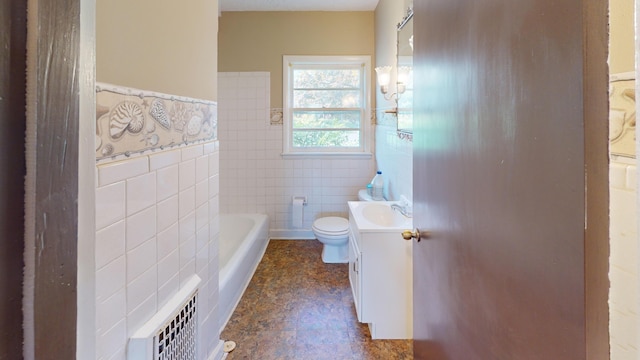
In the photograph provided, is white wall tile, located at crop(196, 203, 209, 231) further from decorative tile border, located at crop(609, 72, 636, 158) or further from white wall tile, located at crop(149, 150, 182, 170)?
decorative tile border, located at crop(609, 72, 636, 158)

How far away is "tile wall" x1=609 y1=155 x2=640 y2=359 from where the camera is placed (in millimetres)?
416

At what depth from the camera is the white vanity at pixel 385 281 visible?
5.90 feet

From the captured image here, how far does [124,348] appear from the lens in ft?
2.92

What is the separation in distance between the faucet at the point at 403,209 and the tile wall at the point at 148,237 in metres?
1.22

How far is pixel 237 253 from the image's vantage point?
8.32 feet

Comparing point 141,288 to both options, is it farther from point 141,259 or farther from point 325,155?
point 325,155

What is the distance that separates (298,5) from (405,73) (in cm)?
182

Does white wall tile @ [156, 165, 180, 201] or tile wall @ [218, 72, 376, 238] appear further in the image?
tile wall @ [218, 72, 376, 238]

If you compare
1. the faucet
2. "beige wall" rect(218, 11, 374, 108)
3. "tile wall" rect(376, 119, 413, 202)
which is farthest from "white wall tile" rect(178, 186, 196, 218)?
"beige wall" rect(218, 11, 374, 108)

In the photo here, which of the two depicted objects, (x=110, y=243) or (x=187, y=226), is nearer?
(x=110, y=243)

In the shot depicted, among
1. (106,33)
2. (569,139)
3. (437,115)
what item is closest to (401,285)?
(437,115)

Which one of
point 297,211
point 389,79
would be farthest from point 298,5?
point 297,211

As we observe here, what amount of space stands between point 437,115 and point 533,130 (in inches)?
17.3

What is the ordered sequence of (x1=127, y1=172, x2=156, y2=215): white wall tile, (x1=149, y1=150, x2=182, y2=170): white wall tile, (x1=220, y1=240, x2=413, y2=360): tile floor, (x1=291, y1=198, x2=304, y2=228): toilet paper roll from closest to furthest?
(x1=127, y1=172, x2=156, y2=215): white wall tile, (x1=149, y1=150, x2=182, y2=170): white wall tile, (x1=220, y1=240, x2=413, y2=360): tile floor, (x1=291, y1=198, x2=304, y2=228): toilet paper roll
